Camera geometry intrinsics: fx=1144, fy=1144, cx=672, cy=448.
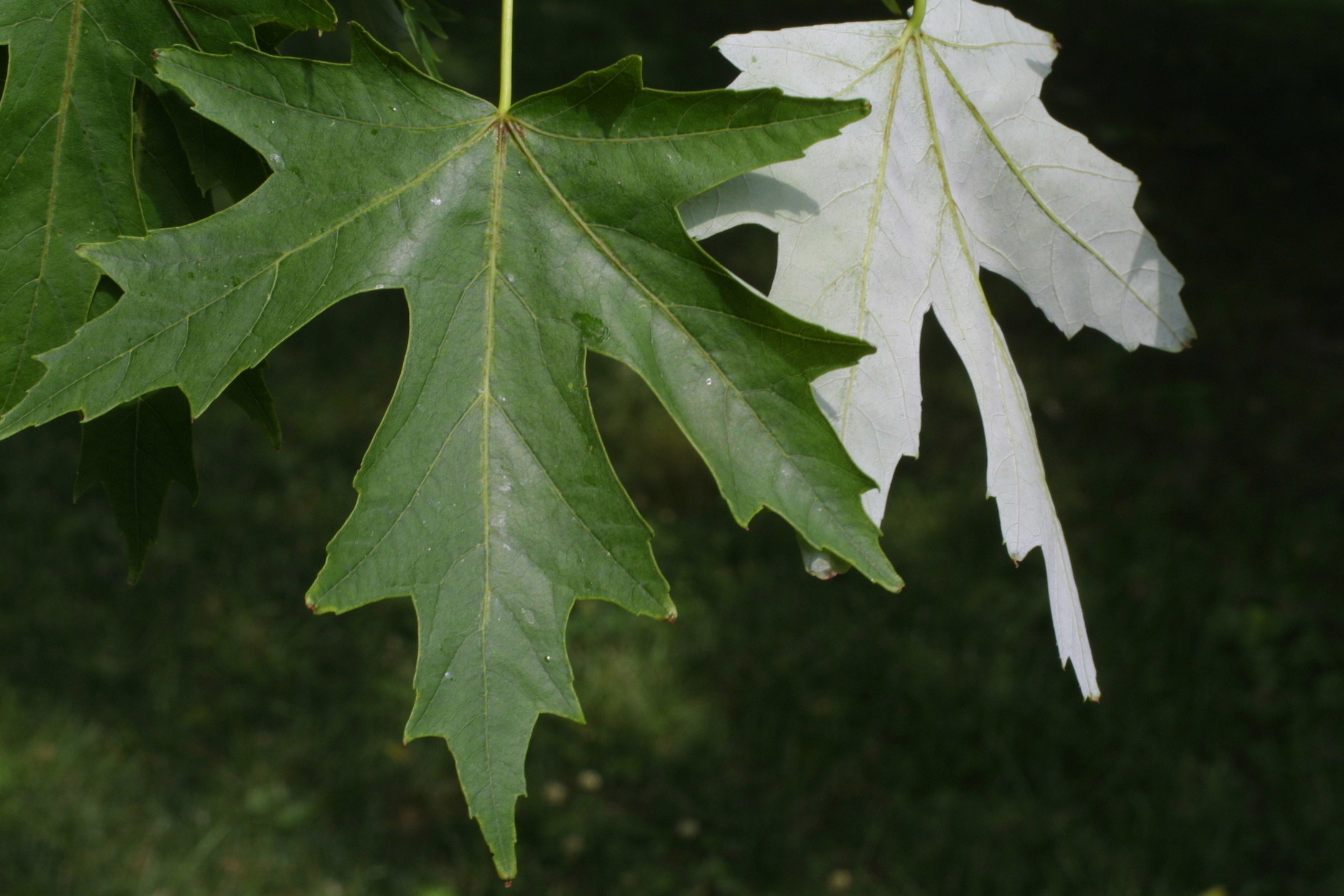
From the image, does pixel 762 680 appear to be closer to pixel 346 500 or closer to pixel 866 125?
pixel 346 500

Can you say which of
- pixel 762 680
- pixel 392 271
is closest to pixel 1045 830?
pixel 762 680

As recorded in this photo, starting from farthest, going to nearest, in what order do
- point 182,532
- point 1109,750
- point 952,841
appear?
point 182,532 → point 1109,750 → point 952,841

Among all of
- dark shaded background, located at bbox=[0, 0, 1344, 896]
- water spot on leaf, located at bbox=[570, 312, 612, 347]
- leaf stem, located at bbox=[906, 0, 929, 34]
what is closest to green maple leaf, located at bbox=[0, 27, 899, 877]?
water spot on leaf, located at bbox=[570, 312, 612, 347]

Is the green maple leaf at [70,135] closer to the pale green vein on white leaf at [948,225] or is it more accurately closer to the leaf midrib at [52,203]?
the leaf midrib at [52,203]

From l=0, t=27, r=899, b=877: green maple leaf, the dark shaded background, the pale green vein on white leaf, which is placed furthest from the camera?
the dark shaded background

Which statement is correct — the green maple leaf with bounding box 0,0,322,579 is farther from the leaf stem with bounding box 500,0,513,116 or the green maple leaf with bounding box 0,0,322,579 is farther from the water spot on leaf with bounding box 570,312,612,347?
the water spot on leaf with bounding box 570,312,612,347

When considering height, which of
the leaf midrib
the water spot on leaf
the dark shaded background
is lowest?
the dark shaded background
